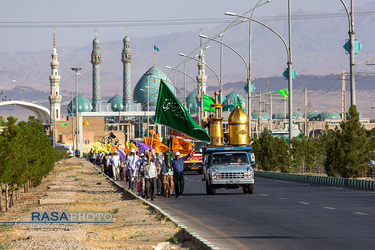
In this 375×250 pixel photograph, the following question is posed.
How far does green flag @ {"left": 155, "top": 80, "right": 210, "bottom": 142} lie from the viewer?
23.7m

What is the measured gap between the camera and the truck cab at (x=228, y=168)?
26.2m

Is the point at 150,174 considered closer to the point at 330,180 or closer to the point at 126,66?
the point at 330,180

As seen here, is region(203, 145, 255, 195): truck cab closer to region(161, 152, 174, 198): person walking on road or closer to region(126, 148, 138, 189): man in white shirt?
region(161, 152, 174, 198): person walking on road

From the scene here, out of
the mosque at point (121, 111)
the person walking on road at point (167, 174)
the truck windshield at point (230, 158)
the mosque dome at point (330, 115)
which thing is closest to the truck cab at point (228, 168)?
the truck windshield at point (230, 158)

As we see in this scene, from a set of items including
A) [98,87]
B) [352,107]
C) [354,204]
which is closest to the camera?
[354,204]

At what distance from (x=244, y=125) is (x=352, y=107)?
222 inches

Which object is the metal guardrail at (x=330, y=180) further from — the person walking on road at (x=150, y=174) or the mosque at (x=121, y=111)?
the mosque at (x=121, y=111)

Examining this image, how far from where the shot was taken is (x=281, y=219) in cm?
1659

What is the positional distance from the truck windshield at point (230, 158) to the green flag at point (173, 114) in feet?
11.2

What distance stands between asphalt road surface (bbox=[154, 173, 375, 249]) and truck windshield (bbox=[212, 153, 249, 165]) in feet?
4.73

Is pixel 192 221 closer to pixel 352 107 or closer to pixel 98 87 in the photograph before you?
pixel 352 107

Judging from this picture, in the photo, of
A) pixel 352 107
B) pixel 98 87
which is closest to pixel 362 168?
pixel 352 107

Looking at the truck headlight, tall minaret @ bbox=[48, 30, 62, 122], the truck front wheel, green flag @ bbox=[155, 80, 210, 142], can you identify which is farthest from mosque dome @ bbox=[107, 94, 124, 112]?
green flag @ bbox=[155, 80, 210, 142]

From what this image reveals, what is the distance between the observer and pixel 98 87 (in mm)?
178750
